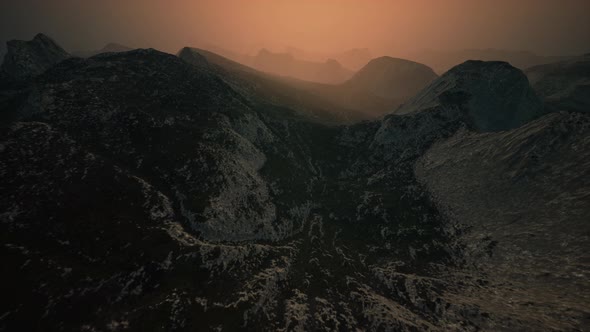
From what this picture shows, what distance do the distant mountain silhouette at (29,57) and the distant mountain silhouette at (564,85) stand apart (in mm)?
225263

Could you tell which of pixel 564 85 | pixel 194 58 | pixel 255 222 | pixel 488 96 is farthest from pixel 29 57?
pixel 564 85

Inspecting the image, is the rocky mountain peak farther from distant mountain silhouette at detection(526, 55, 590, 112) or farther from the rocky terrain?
distant mountain silhouette at detection(526, 55, 590, 112)

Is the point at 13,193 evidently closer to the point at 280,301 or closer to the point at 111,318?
the point at 111,318

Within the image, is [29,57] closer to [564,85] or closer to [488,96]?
[488,96]

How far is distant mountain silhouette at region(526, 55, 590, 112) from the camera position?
123125 millimetres

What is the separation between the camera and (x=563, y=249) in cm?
3747

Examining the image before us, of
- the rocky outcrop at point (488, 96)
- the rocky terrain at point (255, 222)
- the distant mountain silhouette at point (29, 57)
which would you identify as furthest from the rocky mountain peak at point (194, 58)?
the rocky outcrop at point (488, 96)

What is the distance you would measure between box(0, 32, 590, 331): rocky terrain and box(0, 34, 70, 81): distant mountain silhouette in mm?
40523

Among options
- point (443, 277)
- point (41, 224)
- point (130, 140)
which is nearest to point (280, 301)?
point (443, 277)

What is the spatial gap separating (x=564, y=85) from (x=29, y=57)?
259 meters

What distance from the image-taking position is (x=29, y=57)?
119 metres

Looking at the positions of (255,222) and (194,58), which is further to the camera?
(194,58)

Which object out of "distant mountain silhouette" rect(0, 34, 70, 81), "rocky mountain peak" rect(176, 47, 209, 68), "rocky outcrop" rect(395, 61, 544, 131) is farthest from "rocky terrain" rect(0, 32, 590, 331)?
"rocky mountain peak" rect(176, 47, 209, 68)

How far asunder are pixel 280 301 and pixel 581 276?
38.1 metres
